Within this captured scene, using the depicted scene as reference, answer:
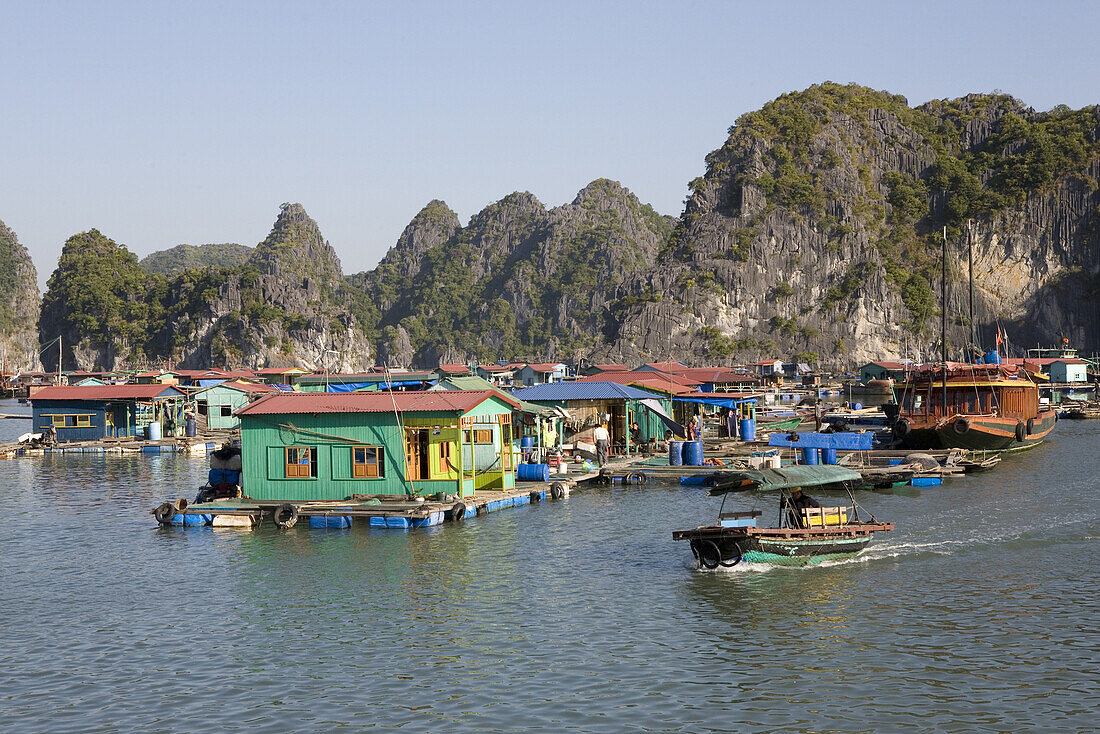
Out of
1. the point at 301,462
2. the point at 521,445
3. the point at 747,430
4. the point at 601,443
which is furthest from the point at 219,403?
the point at 301,462

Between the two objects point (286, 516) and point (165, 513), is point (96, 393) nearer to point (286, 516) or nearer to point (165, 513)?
point (165, 513)

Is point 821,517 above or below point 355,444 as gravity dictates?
below

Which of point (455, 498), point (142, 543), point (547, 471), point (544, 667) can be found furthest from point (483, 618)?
point (547, 471)

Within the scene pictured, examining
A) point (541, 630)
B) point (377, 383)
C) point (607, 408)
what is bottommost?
point (541, 630)

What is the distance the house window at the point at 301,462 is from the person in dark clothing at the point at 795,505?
1667 cm

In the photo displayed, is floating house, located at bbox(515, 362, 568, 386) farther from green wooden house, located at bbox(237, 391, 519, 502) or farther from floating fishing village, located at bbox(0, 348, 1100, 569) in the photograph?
green wooden house, located at bbox(237, 391, 519, 502)

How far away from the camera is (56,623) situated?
25.1m

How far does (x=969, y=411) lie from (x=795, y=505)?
1525 inches

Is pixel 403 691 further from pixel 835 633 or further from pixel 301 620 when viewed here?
pixel 835 633

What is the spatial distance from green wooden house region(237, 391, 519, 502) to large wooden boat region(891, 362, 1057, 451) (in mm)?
31542

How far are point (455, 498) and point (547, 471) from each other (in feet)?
30.1

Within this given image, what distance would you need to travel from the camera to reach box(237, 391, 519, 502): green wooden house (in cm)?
3688

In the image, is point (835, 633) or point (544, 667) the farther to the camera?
point (835, 633)

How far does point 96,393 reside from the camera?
74.8 meters
